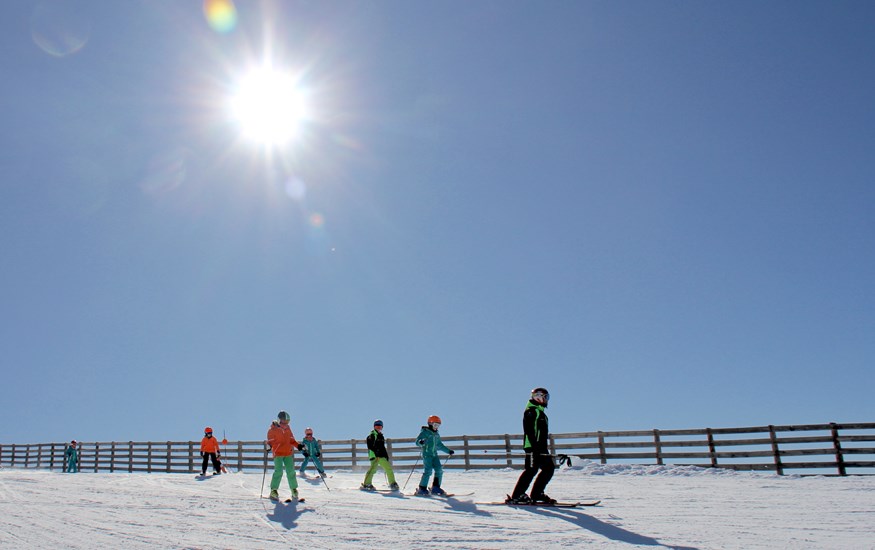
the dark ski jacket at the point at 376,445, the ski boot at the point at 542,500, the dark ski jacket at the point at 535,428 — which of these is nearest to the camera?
the dark ski jacket at the point at 535,428

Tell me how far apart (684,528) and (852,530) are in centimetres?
195

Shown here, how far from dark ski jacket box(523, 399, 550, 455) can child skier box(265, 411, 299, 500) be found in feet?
13.5

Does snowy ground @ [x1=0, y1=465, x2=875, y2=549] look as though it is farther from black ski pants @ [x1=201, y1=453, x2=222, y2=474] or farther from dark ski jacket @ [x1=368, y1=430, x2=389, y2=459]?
black ski pants @ [x1=201, y1=453, x2=222, y2=474]

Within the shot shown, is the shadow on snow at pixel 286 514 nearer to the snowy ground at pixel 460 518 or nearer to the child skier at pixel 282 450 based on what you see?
the snowy ground at pixel 460 518

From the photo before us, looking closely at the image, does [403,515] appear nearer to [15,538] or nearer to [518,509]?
[518,509]

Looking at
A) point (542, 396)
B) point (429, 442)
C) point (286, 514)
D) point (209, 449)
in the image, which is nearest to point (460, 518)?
point (542, 396)

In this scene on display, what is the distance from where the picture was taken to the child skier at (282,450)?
417 inches

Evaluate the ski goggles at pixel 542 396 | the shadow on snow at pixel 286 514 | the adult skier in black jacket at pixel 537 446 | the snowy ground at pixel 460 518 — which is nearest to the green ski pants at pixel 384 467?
the snowy ground at pixel 460 518

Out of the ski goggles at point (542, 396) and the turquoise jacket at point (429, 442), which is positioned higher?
the ski goggles at point (542, 396)

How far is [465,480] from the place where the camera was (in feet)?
51.9

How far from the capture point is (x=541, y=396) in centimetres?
921

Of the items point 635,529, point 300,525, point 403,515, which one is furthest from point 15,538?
point 635,529

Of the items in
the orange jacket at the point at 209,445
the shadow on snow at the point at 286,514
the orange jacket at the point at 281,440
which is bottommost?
the shadow on snow at the point at 286,514

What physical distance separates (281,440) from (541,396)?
4.55 m
